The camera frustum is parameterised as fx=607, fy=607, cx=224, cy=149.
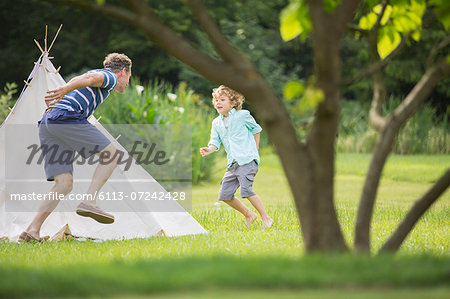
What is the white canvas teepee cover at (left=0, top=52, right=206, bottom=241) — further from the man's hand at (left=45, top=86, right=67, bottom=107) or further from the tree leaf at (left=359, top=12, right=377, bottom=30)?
the tree leaf at (left=359, top=12, right=377, bottom=30)

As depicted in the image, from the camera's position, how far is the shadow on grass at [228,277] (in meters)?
2.71

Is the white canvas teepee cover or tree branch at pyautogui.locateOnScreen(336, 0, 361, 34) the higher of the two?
tree branch at pyautogui.locateOnScreen(336, 0, 361, 34)

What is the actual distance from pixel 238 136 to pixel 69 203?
187cm

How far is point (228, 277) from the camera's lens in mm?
2797

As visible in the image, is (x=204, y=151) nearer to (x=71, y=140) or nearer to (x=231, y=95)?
(x=231, y=95)

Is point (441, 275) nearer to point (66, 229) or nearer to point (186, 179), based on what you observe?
point (66, 229)

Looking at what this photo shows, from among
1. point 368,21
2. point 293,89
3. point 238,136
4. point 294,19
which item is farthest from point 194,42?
point 293,89

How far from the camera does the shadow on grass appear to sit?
8.90ft

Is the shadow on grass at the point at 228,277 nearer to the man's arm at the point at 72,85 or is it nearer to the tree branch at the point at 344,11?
the tree branch at the point at 344,11

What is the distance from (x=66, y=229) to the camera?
5.84m

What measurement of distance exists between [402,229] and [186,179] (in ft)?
28.1

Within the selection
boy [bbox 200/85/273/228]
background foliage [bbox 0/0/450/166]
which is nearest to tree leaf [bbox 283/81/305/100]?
boy [bbox 200/85/273/228]

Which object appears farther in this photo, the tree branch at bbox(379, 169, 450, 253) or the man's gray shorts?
the man's gray shorts

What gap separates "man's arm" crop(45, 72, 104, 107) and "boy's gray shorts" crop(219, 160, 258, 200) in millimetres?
1879
